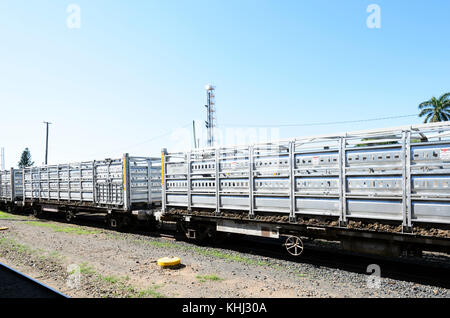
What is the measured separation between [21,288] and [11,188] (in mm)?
18348

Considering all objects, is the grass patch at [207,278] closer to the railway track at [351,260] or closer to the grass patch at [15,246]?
the railway track at [351,260]

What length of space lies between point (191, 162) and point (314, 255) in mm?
4389

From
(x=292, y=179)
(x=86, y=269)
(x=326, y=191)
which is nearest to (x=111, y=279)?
(x=86, y=269)

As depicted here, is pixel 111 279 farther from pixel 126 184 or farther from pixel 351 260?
pixel 126 184

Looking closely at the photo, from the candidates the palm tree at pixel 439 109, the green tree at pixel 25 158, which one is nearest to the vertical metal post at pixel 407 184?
the palm tree at pixel 439 109

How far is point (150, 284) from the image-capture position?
233 inches

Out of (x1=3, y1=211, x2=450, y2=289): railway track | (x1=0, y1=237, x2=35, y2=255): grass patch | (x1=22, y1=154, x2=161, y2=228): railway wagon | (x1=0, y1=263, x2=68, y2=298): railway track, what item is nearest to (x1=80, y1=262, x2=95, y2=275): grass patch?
(x1=0, y1=263, x2=68, y2=298): railway track

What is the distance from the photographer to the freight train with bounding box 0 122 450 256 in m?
5.44

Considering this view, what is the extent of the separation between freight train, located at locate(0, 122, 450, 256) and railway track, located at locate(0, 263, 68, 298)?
4206 millimetres

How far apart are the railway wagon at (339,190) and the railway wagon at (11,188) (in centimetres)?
1684

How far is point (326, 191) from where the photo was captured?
6.52 metres
